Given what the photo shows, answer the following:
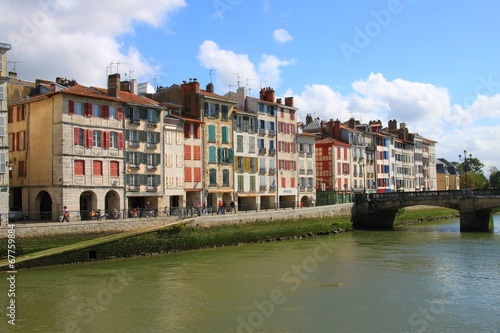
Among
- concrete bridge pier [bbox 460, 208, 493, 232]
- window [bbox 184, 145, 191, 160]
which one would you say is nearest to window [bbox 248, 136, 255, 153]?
window [bbox 184, 145, 191, 160]

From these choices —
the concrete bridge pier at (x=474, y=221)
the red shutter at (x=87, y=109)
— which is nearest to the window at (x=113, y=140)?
the red shutter at (x=87, y=109)

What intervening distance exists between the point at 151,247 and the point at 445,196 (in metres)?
33.3

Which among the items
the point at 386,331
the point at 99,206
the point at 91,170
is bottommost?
the point at 386,331

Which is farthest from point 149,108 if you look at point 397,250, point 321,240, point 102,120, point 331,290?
point 331,290

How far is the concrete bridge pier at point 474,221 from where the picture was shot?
5566cm

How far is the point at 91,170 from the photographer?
41.3 metres

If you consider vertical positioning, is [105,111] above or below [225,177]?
above

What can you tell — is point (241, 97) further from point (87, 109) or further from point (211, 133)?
point (87, 109)

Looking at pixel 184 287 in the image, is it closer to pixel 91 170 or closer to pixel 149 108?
pixel 91 170

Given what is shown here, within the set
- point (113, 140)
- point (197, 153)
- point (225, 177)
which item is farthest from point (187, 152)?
point (113, 140)

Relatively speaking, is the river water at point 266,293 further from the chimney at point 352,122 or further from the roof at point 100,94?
the chimney at point 352,122

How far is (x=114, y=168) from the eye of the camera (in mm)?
43156
